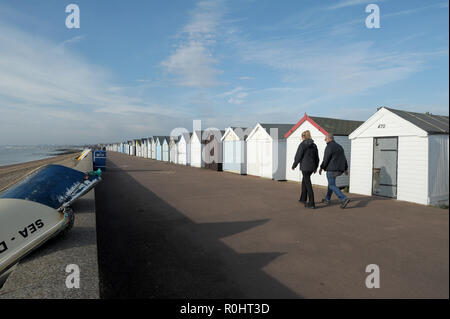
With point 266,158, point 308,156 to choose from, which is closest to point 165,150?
point 266,158

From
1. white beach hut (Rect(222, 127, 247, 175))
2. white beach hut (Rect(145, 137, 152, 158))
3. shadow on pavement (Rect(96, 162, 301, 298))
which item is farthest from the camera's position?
white beach hut (Rect(145, 137, 152, 158))

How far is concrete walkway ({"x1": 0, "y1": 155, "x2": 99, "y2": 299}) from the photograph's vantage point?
96.7 inches

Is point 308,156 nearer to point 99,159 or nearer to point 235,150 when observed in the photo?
point 235,150

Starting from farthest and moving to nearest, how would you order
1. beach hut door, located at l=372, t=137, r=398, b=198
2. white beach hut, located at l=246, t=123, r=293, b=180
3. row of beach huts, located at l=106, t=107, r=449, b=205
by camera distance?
white beach hut, located at l=246, t=123, r=293, b=180
beach hut door, located at l=372, t=137, r=398, b=198
row of beach huts, located at l=106, t=107, r=449, b=205

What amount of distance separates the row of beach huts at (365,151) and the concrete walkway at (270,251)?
311 millimetres

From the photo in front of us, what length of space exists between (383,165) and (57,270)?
1068cm

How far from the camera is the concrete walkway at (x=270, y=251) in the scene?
10.1 feet

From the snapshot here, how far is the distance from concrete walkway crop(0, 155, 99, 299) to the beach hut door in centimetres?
929

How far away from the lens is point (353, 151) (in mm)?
10633

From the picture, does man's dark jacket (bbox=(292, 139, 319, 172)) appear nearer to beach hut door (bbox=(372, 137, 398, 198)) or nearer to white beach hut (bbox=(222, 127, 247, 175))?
beach hut door (bbox=(372, 137, 398, 198))

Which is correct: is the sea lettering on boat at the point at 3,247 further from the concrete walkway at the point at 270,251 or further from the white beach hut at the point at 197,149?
the white beach hut at the point at 197,149

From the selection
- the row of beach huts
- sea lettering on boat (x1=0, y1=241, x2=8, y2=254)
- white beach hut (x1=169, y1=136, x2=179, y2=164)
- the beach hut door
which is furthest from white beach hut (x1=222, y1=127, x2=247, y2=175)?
sea lettering on boat (x1=0, y1=241, x2=8, y2=254)
